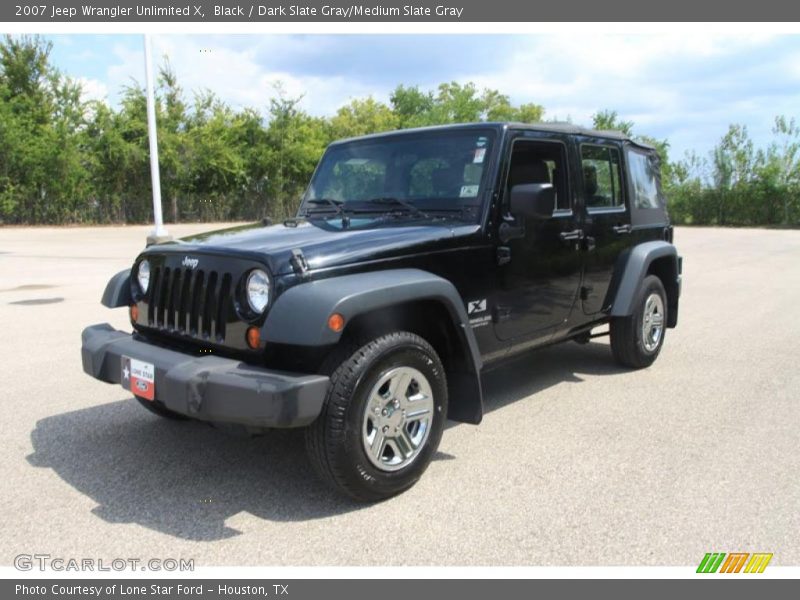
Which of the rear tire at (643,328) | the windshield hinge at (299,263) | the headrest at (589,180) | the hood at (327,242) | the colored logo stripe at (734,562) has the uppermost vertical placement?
the headrest at (589,180)

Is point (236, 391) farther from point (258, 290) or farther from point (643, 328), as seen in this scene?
point (643, 328)

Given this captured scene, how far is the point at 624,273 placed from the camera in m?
5.55

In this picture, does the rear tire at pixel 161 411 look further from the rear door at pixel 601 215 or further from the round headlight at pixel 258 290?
the rear door at pixel 601 215

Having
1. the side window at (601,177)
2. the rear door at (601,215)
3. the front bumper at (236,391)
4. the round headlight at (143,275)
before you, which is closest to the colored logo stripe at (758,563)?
the front bumper at (236,391)

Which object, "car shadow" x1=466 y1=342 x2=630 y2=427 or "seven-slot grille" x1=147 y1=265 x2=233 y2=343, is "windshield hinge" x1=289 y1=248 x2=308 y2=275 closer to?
"seven-slot grille" x1=147 y1=265 x2=233 y2=343

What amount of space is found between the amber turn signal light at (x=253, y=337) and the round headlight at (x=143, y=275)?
3.40ft

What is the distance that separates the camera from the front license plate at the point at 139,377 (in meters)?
3.30

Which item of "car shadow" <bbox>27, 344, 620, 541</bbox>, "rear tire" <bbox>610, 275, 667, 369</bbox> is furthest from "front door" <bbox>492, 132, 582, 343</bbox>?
"rear tire" <bbox>610, 275, 667, 369</bbox>

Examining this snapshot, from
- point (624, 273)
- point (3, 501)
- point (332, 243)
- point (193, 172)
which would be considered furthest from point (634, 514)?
point (193, 172)

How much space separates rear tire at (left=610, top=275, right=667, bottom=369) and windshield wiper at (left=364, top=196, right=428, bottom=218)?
237 centimetres

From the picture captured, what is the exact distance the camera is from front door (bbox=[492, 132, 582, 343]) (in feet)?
13.8

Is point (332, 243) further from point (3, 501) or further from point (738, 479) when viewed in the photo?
point (738, 479)

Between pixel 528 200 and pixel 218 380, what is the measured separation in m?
2.05

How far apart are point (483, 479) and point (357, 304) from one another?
1307 mm
